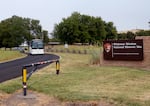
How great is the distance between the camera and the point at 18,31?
128m

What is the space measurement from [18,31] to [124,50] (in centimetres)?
10548

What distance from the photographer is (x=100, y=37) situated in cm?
12300

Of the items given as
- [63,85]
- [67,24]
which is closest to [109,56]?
[63,85]

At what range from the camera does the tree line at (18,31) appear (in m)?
129

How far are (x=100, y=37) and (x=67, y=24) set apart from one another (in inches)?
542

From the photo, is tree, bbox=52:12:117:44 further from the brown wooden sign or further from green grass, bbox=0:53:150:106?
green grass, bbox=0:53:150:106

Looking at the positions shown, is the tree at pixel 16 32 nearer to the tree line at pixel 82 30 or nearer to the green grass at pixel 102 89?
the tree line at pixel 82 30

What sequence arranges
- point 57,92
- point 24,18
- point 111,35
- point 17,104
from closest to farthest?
point 17,104 → point 57,92 → point 111,35 → point 24,18

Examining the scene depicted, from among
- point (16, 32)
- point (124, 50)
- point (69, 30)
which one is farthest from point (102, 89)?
point (16, 32)

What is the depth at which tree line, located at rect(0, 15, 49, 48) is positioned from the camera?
424ft

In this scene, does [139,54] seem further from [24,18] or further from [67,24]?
[24,18]

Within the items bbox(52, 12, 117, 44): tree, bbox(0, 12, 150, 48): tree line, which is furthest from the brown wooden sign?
bbox(52, 12, 117, 44): tree

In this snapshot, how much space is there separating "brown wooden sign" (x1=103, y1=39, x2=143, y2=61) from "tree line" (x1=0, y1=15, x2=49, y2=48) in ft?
339

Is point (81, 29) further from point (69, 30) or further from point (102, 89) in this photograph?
point (102, 89)
